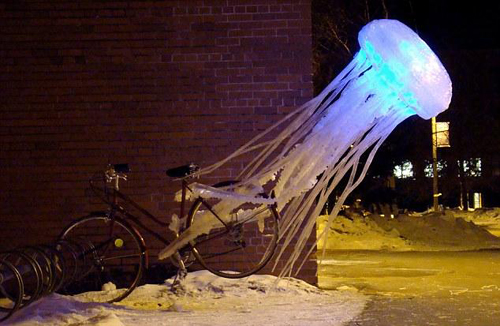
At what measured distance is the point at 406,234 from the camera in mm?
15992

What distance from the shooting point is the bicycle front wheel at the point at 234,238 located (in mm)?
7508

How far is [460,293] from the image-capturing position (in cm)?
845

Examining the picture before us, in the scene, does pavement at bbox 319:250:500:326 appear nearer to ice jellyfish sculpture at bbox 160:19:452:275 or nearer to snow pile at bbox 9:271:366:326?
snow pile at bbox 9:271:366:326

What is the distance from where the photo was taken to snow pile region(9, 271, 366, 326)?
6777 millimetres

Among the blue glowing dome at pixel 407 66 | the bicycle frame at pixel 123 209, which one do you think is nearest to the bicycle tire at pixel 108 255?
the bicycle frame at pixel 123 209

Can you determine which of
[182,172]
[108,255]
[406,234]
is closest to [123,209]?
[108,255]

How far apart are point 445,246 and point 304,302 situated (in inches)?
297

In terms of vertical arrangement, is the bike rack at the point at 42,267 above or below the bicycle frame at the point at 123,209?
below

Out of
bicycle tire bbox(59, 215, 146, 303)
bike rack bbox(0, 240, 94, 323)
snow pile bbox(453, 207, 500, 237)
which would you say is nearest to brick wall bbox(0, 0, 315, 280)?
bicycle tire bbox(59, 215, 146, 303)

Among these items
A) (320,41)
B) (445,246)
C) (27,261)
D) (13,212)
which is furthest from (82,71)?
(320,41)

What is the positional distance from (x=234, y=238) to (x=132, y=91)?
86.9 inches

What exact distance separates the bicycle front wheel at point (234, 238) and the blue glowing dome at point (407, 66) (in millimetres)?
1879

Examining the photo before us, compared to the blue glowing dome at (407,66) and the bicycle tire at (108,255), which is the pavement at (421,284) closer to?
the blue glowing dome at (407,66)

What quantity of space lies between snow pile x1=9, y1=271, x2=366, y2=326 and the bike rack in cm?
16
